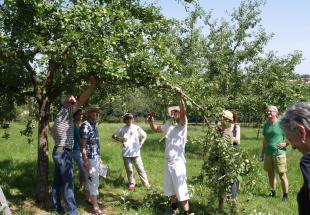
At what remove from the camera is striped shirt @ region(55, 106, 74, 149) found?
6.83 meters

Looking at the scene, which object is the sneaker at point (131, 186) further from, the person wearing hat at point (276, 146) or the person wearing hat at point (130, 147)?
the person wearing hat at point (276, 146)

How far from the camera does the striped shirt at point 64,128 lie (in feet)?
22.4

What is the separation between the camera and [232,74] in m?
17.4

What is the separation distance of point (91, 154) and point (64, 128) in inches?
31.2

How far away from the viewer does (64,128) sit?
6.86 m

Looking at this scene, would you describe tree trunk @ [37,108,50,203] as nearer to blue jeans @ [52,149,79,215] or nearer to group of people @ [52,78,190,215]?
group of people @ [52,78,190,215]

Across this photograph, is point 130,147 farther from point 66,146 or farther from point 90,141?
point 66,146

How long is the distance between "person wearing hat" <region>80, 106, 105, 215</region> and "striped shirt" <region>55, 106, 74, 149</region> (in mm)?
357

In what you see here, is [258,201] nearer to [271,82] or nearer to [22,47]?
[22,47]

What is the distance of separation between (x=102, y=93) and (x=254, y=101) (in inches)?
302

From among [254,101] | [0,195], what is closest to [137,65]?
[0,195]

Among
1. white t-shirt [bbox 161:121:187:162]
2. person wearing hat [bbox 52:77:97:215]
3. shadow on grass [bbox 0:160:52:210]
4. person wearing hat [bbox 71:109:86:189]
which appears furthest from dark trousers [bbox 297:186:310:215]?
shadow on grass [bbox 0:160:52:210]

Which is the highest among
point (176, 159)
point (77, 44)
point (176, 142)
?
point (77, 44)

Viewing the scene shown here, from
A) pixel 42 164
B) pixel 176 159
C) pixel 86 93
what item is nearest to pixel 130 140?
pixel 42 164
